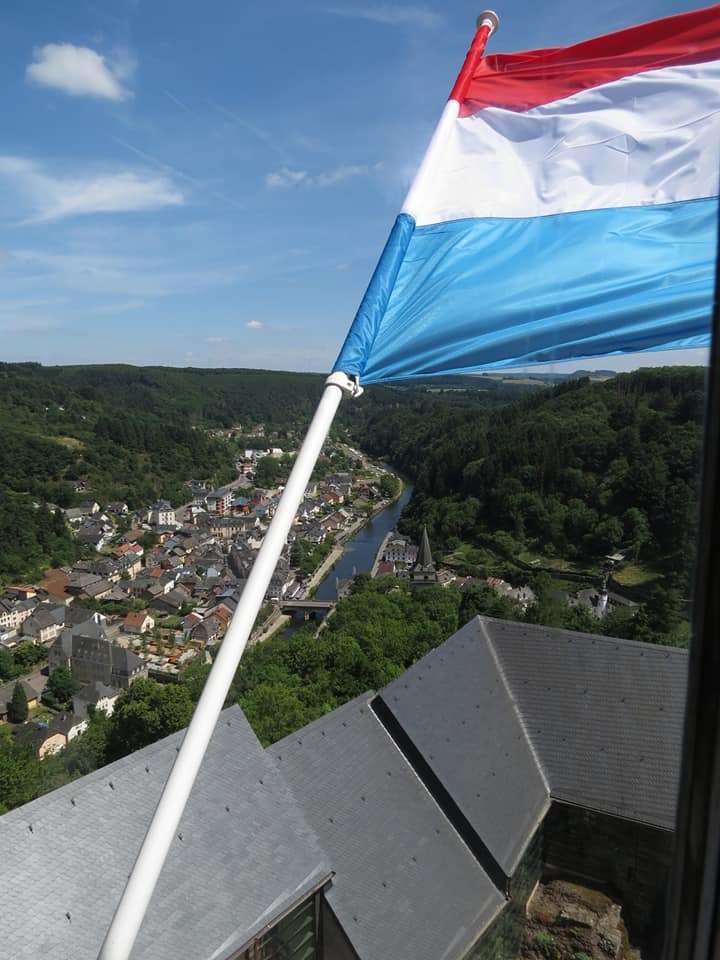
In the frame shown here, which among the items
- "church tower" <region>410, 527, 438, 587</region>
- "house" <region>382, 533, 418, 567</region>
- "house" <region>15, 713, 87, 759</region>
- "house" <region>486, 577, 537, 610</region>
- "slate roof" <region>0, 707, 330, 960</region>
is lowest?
"house" <region>15, 713, 87, 759</region>

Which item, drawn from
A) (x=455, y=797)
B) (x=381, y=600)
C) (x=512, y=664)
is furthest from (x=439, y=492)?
(x=455, y=797)

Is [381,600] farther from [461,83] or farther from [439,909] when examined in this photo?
[461,83]

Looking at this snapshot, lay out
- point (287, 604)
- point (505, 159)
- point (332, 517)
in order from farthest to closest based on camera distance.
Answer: point (332, 517), point (287, 604), point (505, 159)

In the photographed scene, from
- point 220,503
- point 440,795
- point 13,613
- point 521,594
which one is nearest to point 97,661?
point 13,613

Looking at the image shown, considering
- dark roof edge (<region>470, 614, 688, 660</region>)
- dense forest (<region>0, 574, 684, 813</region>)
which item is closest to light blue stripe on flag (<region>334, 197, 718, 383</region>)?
dark roof edge (<region>470, 614, 688, 660</region>)

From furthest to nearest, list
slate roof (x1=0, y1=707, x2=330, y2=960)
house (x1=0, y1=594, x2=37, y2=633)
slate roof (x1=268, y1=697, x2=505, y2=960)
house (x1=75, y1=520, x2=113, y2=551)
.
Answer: house (x1=75, y1=520, x2=113, y2=551)
house (x1=0, y1=594, x2=37, y2=633)
slate roof (x1=268, y1=697, x2=505, y2=960)
slate roof (x1=0, y1=707, x2=330, y2=960)

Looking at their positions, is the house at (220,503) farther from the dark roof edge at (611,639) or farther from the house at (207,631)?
the dark roof edge at (611,639)

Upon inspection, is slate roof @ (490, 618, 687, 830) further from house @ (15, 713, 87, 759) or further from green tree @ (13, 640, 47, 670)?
green tree @ (13, 640, 47, 670)
